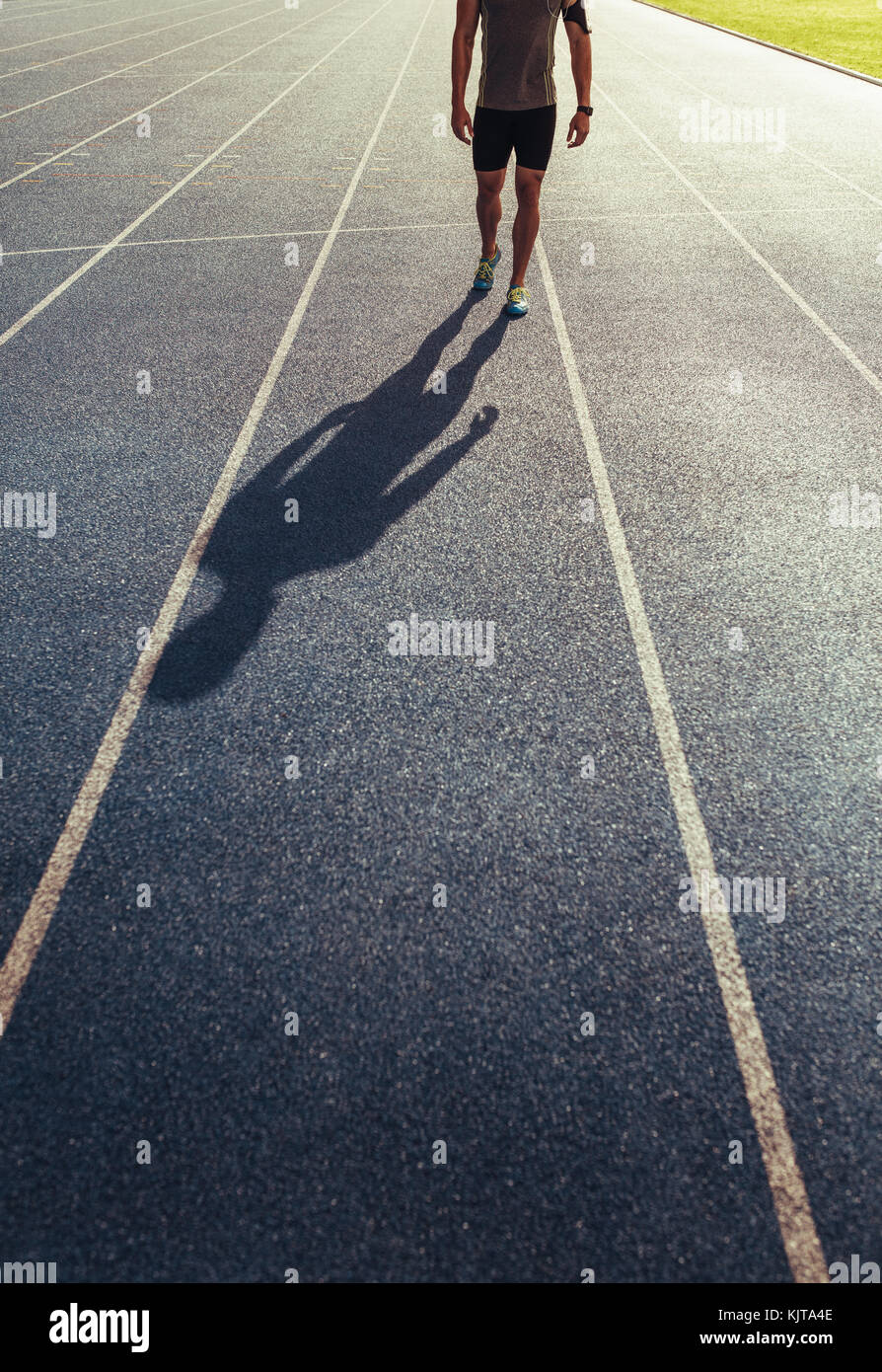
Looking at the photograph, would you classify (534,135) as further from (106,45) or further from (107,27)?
(107,27)

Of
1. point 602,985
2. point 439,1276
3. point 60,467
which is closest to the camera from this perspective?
point 439,1276

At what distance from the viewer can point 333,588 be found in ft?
12.7

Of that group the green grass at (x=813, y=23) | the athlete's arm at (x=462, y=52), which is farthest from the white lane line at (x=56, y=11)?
the athlete's arm at (x=462, y=52)

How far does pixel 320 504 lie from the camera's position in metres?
4.38

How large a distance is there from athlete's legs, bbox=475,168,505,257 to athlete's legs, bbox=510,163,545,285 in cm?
15

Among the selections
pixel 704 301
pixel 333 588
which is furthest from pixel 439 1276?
pixel 704 301

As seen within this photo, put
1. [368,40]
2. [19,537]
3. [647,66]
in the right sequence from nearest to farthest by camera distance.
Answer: [19,537]
[647,66]
[368,40]

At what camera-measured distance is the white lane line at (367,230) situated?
7.44 metres

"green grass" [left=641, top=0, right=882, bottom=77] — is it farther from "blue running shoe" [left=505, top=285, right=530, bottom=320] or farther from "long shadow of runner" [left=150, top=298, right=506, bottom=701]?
"long shadow of runner" [left=150, top=298, right=506, bottom=701]

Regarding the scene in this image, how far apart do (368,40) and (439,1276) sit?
73.4 ft

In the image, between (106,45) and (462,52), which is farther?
(106,45)

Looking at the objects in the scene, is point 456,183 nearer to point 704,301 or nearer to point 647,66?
point 704,301

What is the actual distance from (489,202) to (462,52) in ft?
2.90

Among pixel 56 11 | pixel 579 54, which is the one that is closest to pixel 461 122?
pixel 579 54
